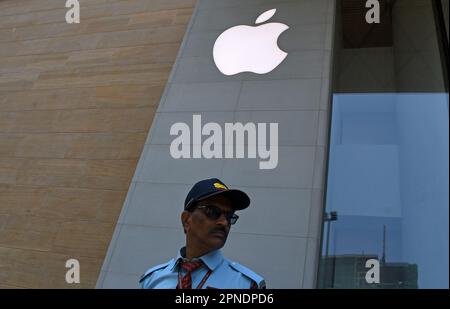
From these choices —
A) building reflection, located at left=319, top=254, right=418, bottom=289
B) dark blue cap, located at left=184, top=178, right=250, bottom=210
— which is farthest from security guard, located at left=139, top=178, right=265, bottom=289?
building reflection, located at left=319, top=254, right=418, bottom=289

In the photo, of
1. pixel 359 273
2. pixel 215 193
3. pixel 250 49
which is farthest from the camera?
pixel 250 49

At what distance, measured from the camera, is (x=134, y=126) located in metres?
4.98

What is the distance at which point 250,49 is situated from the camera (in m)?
4.20

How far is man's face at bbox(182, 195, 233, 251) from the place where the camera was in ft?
4.60

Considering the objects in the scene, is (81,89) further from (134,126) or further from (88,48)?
(134,126)

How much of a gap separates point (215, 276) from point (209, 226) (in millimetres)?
185

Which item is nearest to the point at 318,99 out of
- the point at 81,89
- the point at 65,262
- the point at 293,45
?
the point at 293,45

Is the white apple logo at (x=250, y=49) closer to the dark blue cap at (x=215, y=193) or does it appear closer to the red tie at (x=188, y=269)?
the dark blue cap at (x=215, y=193)

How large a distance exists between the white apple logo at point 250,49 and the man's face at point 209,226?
306 centimetres

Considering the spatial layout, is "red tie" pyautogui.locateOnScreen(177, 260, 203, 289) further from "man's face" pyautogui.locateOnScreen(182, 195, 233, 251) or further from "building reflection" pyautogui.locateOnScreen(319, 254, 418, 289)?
"building reflection" pyautogui.locateOnScreen(319, 254, 418, 289)

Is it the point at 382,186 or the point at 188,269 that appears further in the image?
the point at 382,186

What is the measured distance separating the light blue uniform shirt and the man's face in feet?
0.16

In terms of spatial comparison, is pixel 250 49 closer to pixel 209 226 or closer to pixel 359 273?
pixel 359 273

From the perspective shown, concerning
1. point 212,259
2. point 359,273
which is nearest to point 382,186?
point 359,273
